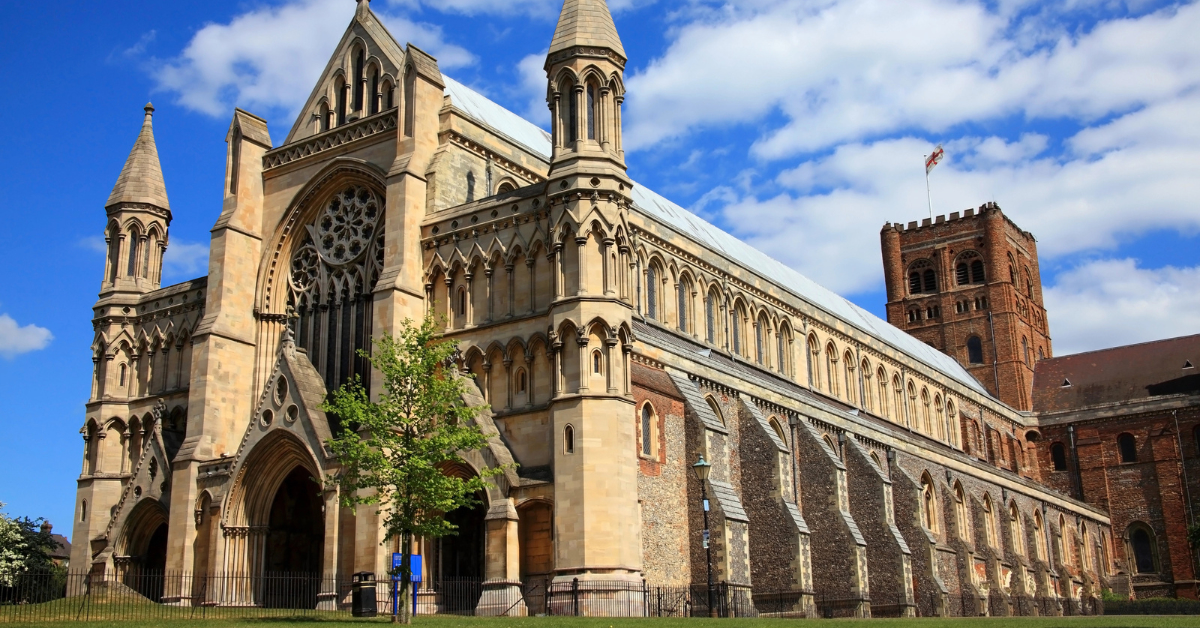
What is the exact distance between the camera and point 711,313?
5031 centimetres

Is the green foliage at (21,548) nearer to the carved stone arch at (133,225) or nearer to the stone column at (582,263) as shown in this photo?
the carved stone arch at (133,225)

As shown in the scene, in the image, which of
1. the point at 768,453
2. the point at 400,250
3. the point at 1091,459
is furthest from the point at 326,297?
the point at 1091,459

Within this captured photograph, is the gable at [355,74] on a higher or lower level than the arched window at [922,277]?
lower

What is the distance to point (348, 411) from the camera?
30297mm

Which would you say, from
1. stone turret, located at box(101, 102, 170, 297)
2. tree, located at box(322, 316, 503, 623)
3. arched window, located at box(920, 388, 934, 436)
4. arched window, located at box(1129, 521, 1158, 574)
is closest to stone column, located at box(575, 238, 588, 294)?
tree, located at box(322, 316, 503, 623)

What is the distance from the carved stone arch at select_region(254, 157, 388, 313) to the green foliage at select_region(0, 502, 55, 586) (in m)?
12.7

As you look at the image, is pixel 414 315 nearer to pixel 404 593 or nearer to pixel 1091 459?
pixel 404 593

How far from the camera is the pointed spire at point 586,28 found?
3691 centimetres

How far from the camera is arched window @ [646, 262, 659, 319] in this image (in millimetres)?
45719

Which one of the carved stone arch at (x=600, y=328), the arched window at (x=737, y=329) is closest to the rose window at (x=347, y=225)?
the carved stone arch at (x=600, y=328)

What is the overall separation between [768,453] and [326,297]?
1604 cm

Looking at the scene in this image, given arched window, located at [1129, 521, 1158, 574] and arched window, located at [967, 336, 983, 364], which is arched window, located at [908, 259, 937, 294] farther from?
arched window, located at [1129, 521, 1158, 574]

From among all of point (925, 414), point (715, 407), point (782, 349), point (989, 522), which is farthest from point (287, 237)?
point (925, 414)

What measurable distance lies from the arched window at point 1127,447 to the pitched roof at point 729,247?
8.54 meters
